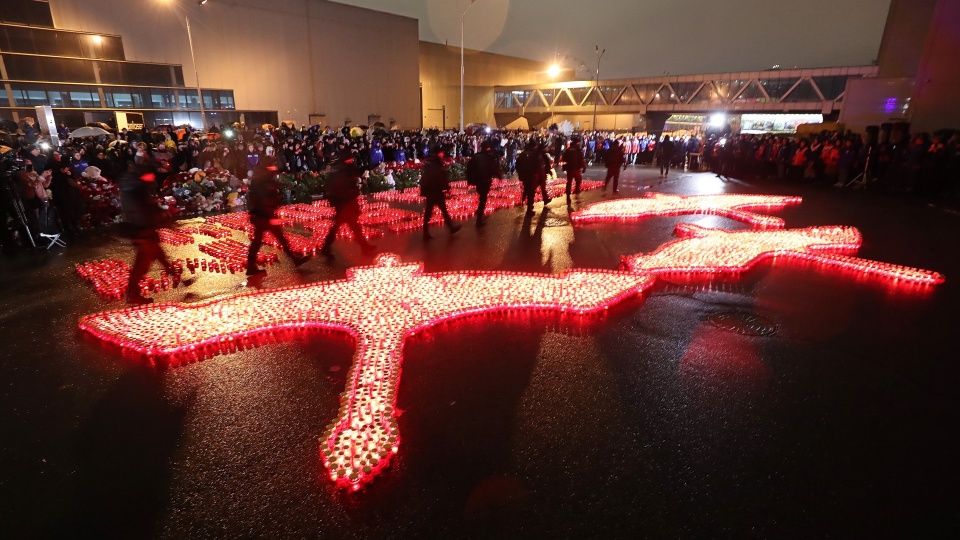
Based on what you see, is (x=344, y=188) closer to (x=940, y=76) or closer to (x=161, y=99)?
(x=940, y=76)

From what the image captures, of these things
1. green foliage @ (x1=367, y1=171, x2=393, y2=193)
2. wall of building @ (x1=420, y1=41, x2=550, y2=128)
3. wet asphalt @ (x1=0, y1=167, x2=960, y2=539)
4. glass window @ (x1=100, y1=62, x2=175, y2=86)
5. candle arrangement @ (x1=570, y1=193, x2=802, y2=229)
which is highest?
wall of building @ (x1=420, y1=41, x2=550, y2=128)

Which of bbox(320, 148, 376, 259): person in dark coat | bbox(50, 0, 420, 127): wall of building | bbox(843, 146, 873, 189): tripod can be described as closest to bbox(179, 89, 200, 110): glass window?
bbox(50, 0, 420, 127): wall of building

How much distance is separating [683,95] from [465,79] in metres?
31.6

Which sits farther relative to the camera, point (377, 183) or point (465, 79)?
point (465, 79)

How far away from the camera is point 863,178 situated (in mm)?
20109

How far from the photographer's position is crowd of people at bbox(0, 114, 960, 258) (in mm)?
11195

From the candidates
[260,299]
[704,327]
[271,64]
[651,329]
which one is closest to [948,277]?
[704,327]

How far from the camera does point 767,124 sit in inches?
2127

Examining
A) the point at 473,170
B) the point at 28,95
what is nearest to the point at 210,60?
the point at 28,95

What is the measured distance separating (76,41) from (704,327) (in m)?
47.1

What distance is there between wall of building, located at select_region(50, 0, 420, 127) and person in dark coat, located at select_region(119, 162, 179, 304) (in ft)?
133

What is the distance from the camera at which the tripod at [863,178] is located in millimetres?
19688

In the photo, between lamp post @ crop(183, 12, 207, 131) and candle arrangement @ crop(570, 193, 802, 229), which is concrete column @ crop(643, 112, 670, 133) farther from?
lamp post @ crop(183, 12, 207, 131)

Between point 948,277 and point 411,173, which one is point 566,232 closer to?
point 948,277
